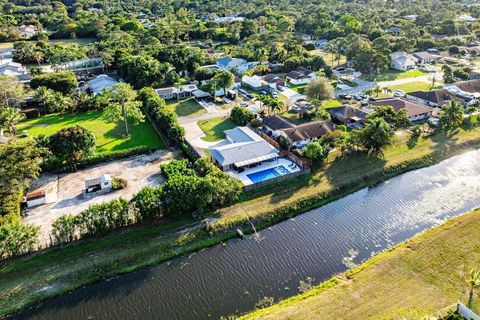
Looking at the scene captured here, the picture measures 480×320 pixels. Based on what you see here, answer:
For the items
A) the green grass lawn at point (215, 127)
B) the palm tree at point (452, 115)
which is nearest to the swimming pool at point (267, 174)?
the green grass lawn at point (215, 127)

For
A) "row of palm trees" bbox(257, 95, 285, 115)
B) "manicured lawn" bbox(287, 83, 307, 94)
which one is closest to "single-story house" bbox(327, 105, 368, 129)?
"row of palm trees" bbox(257, 95, 285, 115)

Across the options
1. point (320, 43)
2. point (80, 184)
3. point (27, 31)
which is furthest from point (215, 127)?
point (27, 31)

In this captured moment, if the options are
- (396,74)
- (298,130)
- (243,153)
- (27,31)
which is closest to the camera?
(243,153)

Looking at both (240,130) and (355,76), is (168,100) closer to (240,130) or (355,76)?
(240,130)

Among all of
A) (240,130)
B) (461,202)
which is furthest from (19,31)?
(461,202)

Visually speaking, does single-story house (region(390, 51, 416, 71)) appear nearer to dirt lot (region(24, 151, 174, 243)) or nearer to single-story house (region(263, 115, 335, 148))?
single-story house (region(263, 115, 335, 148))

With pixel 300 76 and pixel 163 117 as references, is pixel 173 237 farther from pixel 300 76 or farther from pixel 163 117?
pixel 300 76
